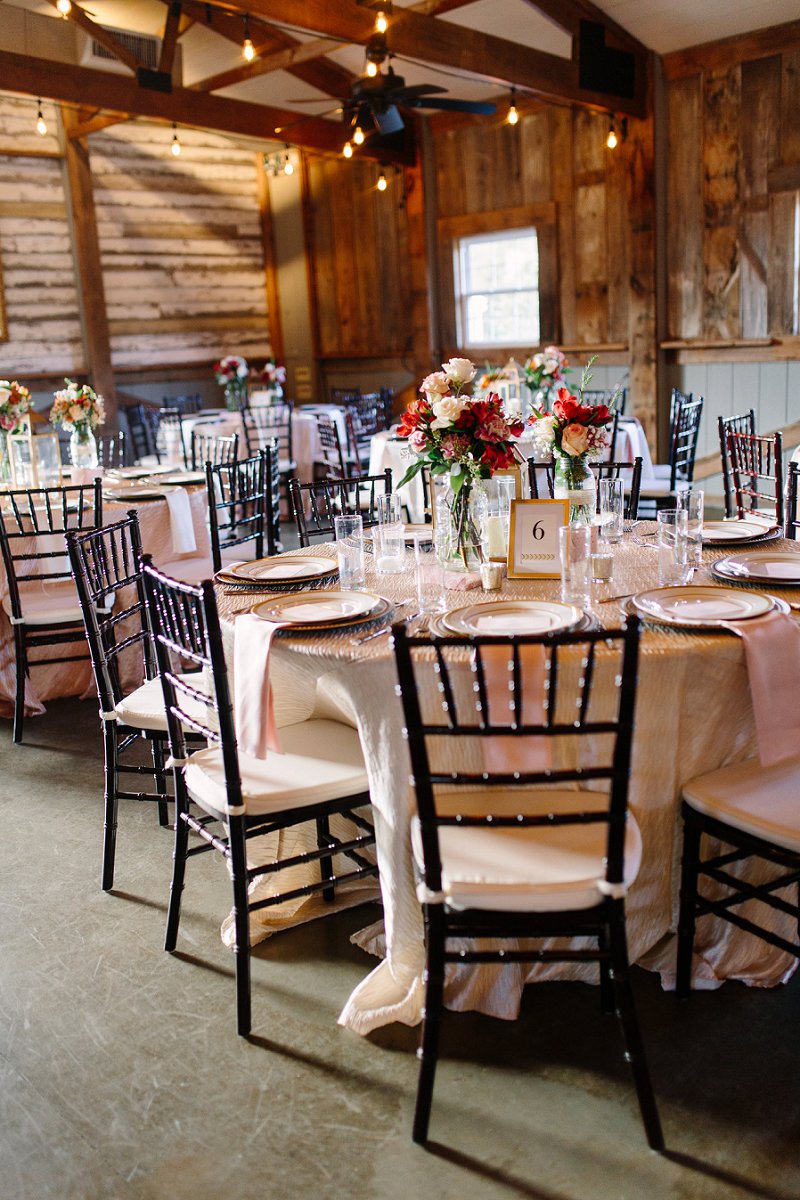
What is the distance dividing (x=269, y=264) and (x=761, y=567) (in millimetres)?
9527

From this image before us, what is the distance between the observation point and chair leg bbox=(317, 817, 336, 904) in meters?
2.77

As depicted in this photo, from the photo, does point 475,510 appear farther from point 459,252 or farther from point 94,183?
point 94,183

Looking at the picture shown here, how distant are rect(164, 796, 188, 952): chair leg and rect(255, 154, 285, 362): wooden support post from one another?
9372 millimetres

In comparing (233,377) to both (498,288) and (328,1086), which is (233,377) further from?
(328,1086)

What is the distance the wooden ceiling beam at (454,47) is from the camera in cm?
603

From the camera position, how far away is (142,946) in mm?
2691

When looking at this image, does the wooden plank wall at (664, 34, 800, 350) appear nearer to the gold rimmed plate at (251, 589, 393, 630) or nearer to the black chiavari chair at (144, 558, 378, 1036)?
the gold rimmed plate at (251, 589, 393, 630)

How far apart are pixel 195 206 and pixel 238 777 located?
9462 millimetres

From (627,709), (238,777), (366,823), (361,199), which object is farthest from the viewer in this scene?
(361,199)

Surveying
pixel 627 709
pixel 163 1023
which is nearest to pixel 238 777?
pixel 163 1023

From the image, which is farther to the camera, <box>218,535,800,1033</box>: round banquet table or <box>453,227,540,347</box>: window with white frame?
<box>453,227,540,347</box>: window with white frame

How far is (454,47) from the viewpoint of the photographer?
6973 millimetres

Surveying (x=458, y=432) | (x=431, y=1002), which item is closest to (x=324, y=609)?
(x=458, y=432)

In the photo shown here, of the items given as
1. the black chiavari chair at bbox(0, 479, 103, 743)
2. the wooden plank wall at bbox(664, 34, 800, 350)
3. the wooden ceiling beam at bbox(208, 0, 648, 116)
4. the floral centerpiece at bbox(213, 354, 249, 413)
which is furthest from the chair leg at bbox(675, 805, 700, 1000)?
the floral centerpiece at bbox(213, 354, 249, 413)
